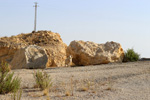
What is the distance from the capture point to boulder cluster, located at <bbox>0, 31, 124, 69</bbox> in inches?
565

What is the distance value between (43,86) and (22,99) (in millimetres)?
1186

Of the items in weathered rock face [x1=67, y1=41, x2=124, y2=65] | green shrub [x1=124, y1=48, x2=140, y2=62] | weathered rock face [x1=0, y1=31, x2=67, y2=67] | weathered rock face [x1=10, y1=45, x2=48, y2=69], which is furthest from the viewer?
weathered rock face [x1=0, y1=31, x2=67, y2=67]

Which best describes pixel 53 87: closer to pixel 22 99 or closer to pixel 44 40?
pixel 22 99

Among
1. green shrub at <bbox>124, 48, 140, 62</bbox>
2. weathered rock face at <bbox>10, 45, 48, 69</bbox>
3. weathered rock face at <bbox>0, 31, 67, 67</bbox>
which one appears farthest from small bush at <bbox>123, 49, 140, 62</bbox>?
weathered rock face at <bbox>10, 45, 48, 69</bbox>

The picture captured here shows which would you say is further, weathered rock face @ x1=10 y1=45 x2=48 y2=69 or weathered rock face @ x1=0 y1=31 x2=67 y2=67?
weathered rock face @ x1=0 y1=31 x2=67 y2=67

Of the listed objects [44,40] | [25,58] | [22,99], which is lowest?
[22,99]

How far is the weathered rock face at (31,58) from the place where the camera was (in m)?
14.0

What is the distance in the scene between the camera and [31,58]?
562 inches

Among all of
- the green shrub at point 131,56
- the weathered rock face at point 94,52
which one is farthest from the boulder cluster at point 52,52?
the green shrub at point 131,56

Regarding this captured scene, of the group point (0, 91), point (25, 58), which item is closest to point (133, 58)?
point (25, 58)

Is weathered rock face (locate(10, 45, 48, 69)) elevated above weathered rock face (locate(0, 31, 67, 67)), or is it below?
below

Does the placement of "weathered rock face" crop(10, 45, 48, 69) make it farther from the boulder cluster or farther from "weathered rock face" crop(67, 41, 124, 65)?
"weathered rock face" crop(67, 41, 124, 65)

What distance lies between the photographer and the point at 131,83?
7.86m

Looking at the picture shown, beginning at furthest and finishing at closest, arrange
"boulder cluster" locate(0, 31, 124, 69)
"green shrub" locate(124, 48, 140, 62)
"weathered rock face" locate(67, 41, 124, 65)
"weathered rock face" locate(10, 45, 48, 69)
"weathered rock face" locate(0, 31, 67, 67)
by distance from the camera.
A: 1. "weathered rock face" locate(0, 31, 67, 67)
2. "green shrub" locate(124, 48, 140, 62)
3. "weathered rock face" locate(67, 41, 124, 65)
4. "boulder cluster" locate(0, 31, 124, 69)
5. "weathered rock face" locate(10, 45, 48, 69)
